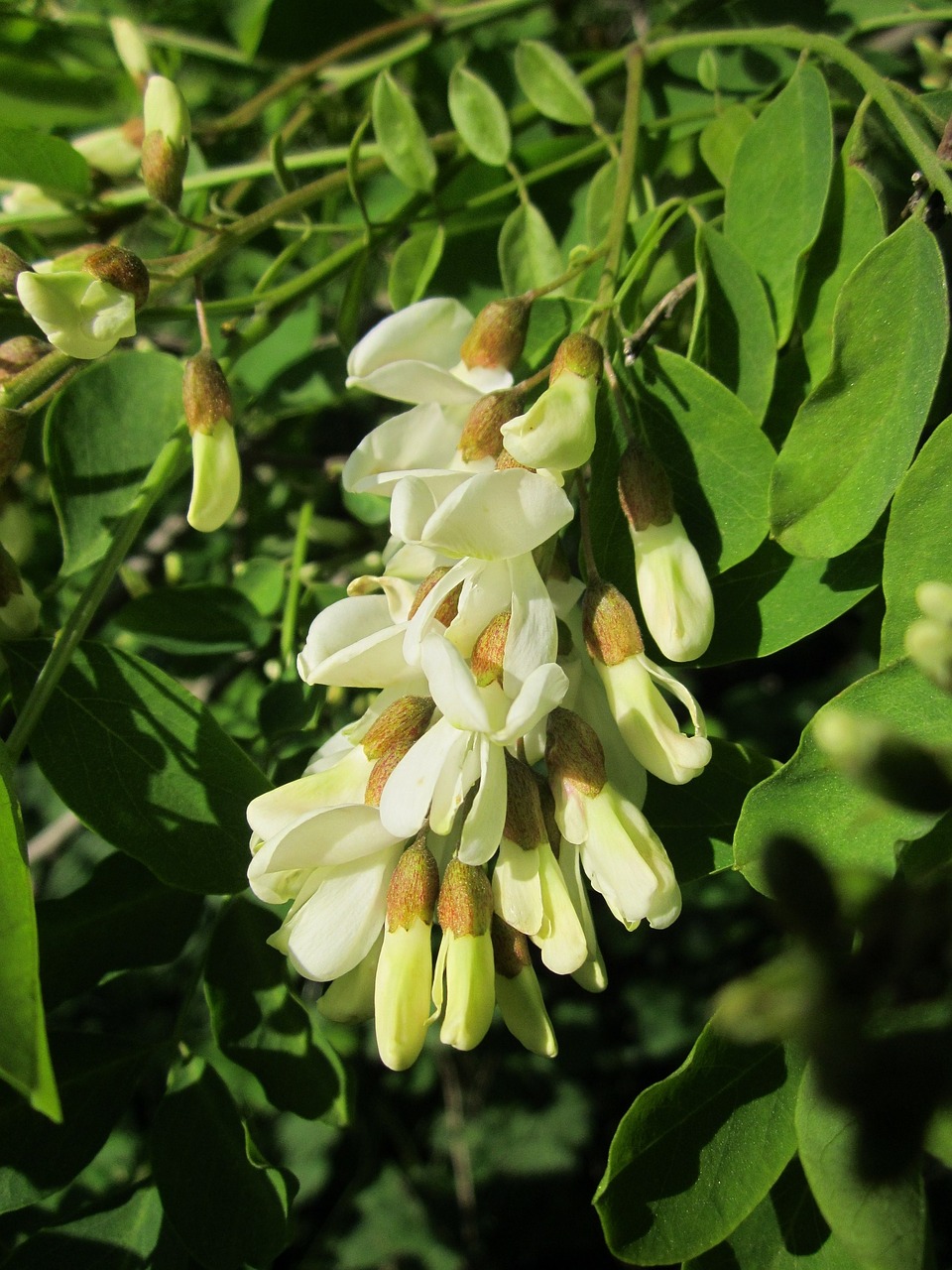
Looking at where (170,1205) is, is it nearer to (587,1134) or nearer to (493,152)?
(493,152)

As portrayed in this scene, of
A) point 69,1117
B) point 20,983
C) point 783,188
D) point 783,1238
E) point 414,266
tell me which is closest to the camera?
point 20,983

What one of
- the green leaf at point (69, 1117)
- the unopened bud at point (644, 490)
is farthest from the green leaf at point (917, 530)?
the green leaf at point (69, 1117)

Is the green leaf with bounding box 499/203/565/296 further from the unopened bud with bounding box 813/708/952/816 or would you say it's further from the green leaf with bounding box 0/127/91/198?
the unopened bud with bounding box 813/708/952/816

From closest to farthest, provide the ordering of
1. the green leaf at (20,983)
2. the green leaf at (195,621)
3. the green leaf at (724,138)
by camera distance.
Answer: the green leaf at (20,983)
the green leaf at (724,138)
the green leaf at (195,621)

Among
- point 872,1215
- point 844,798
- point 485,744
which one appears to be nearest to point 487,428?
point 485,744

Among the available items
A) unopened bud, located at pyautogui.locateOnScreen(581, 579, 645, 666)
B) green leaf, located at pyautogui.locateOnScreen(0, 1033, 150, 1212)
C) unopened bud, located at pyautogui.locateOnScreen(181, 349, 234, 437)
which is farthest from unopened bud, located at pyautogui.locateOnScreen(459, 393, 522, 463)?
green leaf, located at pyautogui.locateOnScreen(0, 1033, 150, 1212)

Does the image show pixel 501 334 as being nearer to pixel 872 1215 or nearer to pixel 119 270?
pixel 119 270

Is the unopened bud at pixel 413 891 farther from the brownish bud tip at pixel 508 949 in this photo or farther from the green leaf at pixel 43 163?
the green leaf at pixel 43 163
